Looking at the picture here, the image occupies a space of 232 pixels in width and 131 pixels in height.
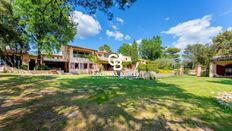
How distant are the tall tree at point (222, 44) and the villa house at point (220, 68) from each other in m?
1.89

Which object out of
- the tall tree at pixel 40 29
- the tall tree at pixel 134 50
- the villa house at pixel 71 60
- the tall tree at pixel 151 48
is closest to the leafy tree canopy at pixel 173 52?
the tall tree at pixel 151 48

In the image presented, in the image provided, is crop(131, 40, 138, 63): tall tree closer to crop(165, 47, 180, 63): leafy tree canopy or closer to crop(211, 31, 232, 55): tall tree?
crop(165, 47, 180, 63): leafy tree canopy

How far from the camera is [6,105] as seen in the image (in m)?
5.31

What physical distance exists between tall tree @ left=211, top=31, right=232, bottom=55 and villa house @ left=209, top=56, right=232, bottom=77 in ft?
6.21

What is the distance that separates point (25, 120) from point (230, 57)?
27445mm

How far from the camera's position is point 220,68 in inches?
1104

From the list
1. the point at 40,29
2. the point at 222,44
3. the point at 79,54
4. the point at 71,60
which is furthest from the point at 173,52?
the point at 40,29

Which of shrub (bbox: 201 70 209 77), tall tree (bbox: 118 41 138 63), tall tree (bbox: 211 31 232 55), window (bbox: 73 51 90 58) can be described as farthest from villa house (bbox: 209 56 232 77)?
tall tree (bbox: 118 41 138 63)

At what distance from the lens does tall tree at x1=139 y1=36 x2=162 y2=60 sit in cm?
6044

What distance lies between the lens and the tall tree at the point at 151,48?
60441 mm

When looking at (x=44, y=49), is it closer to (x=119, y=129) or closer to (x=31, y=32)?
(x=31, y=32)

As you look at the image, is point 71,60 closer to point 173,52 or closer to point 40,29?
point 40,29

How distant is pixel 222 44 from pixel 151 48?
32300mm

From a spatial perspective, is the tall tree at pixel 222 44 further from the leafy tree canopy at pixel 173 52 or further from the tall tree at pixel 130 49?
the leafy tree canopy at pixel 173 52
